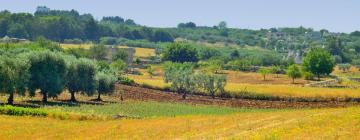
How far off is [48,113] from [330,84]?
93.9 m

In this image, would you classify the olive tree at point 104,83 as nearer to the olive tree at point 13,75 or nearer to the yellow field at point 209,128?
the olive tree at point 13,75

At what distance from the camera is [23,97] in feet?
337

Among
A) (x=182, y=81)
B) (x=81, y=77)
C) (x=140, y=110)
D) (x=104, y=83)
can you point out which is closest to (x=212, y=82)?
(x=182, y=81)

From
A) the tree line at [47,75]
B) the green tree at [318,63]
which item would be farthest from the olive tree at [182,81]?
the green tree at [318,63]

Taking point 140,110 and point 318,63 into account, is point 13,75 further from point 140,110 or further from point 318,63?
point 318,63

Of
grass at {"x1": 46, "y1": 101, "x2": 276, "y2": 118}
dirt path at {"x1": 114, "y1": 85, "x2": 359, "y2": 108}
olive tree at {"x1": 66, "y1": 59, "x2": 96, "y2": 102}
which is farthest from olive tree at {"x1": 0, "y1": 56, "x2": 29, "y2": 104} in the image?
dirt path at {"x1": 114, "y1": 85, "x2": 359, "y2": 108}

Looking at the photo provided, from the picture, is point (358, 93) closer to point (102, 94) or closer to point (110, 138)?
point (102, 94)

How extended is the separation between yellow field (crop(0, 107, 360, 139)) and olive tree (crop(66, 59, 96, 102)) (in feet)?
127

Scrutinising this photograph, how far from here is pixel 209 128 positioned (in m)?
52.9

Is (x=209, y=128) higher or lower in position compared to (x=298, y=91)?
higher

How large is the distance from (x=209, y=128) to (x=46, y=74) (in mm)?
54428

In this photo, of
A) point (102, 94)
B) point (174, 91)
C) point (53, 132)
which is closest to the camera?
point (53, 132)

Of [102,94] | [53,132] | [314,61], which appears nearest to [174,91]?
[102,94]

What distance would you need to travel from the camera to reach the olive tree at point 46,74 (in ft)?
329
